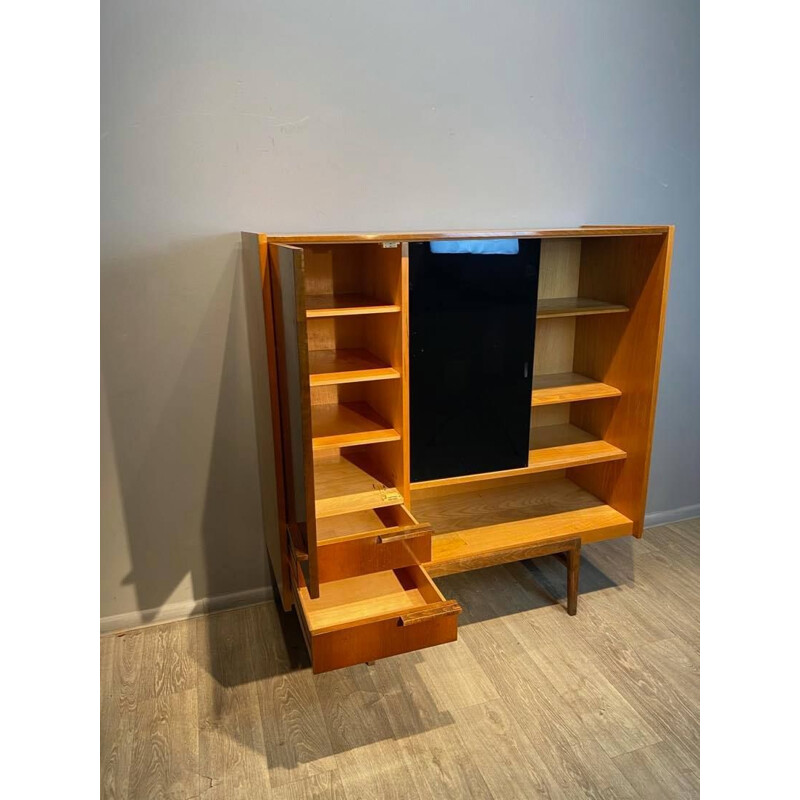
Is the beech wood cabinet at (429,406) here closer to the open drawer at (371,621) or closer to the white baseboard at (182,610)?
the open drawer at (371,621)

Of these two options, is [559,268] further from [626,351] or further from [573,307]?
[626,351]

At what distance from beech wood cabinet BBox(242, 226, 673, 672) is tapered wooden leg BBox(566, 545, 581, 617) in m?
0.07

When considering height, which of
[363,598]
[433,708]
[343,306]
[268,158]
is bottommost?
[433,708]

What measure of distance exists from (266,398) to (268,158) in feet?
2.49

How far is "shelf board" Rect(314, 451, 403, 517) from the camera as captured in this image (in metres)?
1.90

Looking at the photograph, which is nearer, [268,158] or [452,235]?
[452,235]

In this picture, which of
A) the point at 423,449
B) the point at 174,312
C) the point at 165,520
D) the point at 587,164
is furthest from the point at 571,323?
the point at 165,520

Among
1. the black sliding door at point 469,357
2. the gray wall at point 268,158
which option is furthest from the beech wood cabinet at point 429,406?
the gray wall at point 268,158

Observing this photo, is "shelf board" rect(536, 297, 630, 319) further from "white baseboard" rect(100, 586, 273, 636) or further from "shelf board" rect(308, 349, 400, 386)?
"white baseboard" rect(100, 586, 273, 636)

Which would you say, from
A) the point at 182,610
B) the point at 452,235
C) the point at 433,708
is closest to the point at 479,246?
the point at 452,235

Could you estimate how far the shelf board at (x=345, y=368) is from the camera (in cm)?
183

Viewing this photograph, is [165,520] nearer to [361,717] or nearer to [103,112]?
[361,717]

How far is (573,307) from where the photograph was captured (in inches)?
89.9

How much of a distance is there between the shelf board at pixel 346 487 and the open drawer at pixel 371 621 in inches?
8.5
